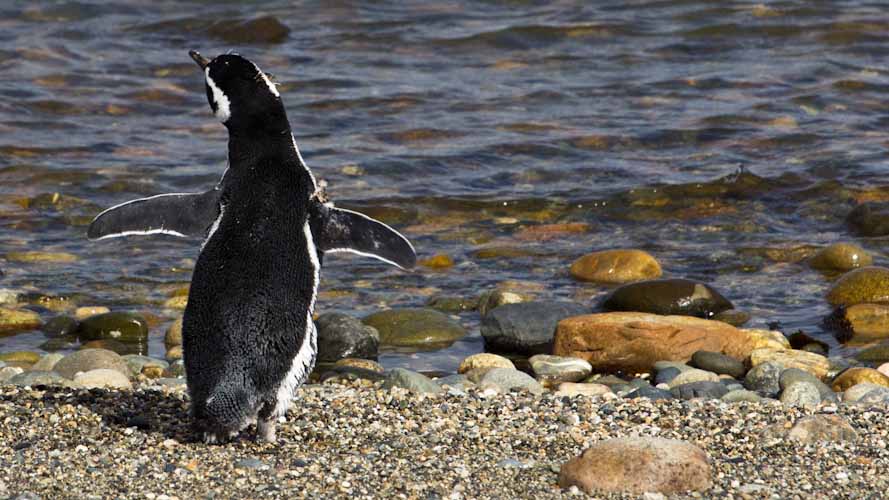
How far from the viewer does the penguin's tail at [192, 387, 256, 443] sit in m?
5.34

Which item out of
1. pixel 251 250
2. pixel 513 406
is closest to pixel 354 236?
pixel 251 250

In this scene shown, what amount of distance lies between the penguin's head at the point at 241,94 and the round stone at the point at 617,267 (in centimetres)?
439

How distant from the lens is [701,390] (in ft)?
23.0

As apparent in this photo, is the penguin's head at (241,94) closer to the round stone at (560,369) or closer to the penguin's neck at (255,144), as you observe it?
the penguin's neck at (255,144)

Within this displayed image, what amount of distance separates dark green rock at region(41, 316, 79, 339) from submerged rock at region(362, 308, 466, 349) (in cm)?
174

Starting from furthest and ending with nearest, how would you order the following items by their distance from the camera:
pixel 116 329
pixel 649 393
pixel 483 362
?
pixel 116 329 → pixel 483 362 → pixel 649 393

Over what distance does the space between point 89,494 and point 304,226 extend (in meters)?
1.35

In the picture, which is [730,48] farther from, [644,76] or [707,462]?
[707,462]

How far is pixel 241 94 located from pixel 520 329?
3.11 metres

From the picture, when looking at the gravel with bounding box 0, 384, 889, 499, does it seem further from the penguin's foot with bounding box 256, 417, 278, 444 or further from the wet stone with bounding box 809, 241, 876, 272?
the wet stone with bounding box 809, 241, 876, 272

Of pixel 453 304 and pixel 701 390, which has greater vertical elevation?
pixel 701 390

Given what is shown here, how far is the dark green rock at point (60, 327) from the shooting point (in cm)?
852

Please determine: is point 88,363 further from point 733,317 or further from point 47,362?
point 733,317

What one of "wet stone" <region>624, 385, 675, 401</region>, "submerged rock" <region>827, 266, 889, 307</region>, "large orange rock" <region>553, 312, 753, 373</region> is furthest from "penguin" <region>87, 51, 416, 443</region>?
"submerged rock" <region>827, 266, 889, 307</region>
